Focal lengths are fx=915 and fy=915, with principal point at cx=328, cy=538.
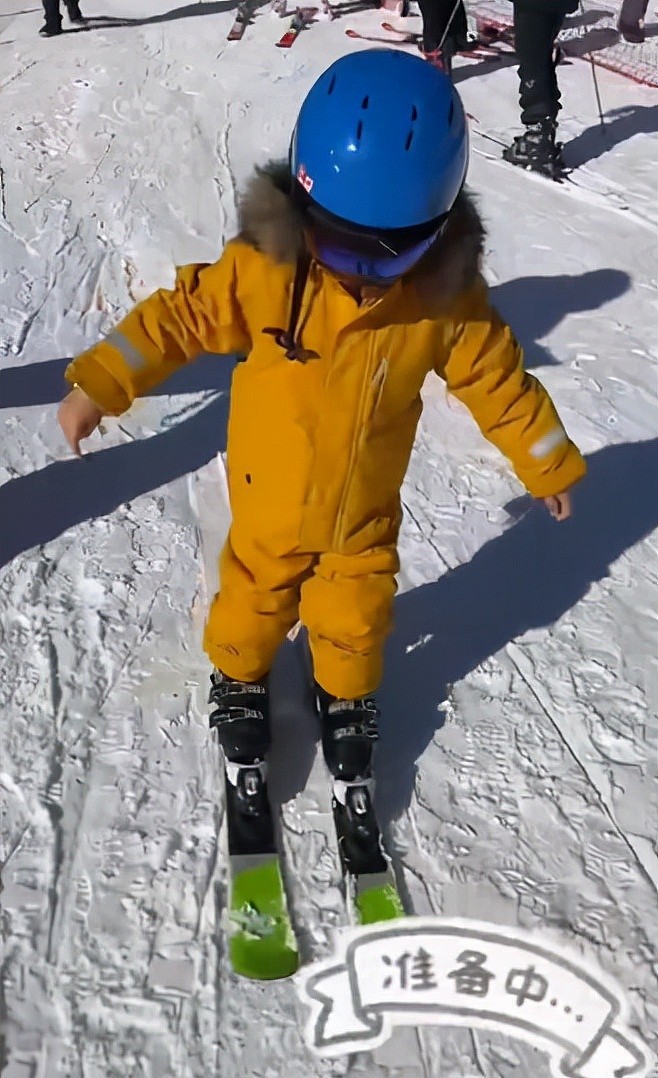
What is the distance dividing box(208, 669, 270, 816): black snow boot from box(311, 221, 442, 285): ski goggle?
3.18 ft

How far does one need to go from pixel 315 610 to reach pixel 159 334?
65 centimetres

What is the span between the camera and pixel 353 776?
2027mm

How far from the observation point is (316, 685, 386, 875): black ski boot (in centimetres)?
196

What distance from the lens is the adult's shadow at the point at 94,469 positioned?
269 cm

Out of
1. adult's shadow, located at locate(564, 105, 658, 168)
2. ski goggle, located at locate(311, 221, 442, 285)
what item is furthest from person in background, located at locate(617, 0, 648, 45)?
ski goggle, located at locate(311, 221, 442, 285)

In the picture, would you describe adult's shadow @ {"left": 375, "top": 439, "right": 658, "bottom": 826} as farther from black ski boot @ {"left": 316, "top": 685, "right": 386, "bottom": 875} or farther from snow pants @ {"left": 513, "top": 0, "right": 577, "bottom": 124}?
snow pants @ {"left": 513, "top": 0, "right": 577, "bottom": 124}

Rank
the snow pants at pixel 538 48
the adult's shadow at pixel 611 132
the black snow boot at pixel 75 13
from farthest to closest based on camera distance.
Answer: the black snow boot at pixel 75 13, the adult's shadow at pixel 611 132, the snow pants at pixel 538 48

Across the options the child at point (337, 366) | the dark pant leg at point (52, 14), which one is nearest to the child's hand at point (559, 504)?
the child at point (337, 366)

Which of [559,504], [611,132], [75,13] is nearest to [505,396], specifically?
[559,504]

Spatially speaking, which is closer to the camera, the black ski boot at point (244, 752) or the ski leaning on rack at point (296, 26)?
the black ski boot at point (244, 752)

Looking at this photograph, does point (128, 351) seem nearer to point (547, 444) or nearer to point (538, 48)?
point (547, 444)

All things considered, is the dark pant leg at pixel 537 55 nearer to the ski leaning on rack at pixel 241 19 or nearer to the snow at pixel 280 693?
the snow at pixel 280 693

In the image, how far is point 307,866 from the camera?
6.42 feet

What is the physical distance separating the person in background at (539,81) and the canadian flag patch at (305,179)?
382 centimetres
